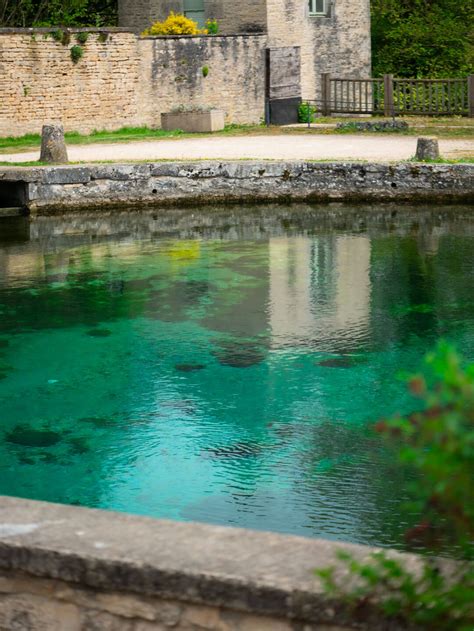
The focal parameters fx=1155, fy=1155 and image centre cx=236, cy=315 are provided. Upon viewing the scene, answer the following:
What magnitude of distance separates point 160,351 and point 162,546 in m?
6.18

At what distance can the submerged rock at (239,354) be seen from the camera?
8891 millimetres

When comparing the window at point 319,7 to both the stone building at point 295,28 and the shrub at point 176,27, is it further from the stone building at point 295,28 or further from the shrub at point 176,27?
the shrub at point 176,27

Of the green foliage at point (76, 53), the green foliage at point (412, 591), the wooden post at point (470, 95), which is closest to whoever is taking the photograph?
the green foliage at point (412, 591)

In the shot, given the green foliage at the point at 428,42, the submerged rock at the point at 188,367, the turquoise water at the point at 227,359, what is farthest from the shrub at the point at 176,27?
the submerged rock at the point at 188,367

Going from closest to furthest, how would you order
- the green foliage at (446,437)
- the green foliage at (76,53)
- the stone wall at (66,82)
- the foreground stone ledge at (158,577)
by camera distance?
1. the green foliage at (446,437)
2. the foreground stone ledge at (158,577)
3. the stone wall at (66,82)
4. the green foliage at (76,53)

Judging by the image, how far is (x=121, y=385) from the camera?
333 inches

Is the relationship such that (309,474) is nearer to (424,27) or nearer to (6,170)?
(6,170)

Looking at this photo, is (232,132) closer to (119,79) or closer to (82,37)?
(119,79)

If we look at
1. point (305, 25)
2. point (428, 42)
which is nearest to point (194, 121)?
point (305, 25)

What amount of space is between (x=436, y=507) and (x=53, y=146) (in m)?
15.0

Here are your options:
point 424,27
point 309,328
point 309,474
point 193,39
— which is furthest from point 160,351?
point 424,27

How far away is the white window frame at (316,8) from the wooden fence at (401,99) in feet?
4.77

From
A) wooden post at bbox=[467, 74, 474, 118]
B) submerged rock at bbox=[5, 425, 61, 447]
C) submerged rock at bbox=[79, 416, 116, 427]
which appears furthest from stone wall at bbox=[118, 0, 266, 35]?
submerged rock at bbox=[5, 425, 61, 447]

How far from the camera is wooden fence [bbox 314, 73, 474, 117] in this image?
24.4 metres
